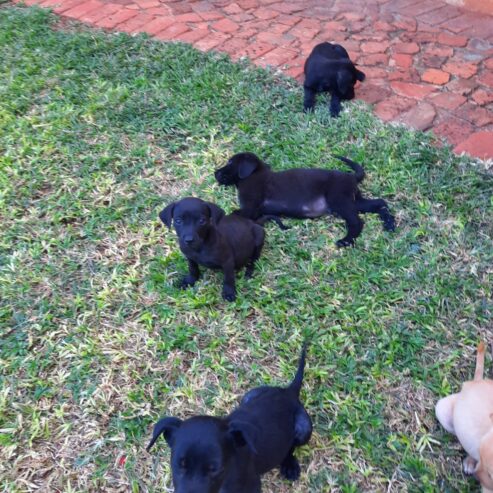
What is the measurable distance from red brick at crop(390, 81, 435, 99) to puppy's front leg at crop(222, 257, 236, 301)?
3.04 metres

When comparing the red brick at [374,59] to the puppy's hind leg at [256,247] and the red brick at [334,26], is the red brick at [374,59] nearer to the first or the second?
the red brick at [334,26]

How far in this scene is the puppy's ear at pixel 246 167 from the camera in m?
4.72

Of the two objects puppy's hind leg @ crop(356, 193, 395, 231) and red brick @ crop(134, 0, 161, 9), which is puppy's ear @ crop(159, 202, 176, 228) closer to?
puppy's hind leg @ crop(356, 193, 395, 231)

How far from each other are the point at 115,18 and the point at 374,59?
319 centimetres

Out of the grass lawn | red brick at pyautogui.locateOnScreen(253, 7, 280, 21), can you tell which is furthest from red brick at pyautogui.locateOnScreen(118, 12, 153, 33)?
red brick at pyautogui.locateOnScreen(253, 7, 280, 21)

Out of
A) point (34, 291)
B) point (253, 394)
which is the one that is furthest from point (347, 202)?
point (34, 291)

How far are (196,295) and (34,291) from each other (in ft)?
3.79

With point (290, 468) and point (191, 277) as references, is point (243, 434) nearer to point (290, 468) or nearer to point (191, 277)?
point (290, 468)

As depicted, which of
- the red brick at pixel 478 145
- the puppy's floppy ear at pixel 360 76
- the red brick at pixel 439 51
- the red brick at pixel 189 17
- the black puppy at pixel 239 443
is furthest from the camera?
the red brick at pixel 189 17

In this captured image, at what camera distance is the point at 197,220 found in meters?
3.83

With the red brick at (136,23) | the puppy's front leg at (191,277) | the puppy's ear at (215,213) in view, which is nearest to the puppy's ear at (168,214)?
the puppy's ear at (215,213)

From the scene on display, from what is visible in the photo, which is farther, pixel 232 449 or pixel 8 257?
pixel 8 257

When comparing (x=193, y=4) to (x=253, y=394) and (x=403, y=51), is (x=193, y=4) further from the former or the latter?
(x=253, y=394)

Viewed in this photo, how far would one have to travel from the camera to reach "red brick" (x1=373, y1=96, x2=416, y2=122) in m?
5.76
